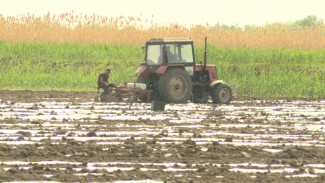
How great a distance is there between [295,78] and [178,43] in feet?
20.4

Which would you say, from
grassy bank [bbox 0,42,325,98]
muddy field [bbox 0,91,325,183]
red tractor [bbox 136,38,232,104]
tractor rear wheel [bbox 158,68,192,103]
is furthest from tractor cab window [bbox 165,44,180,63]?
grassy bank [bbox 0,42,325,98]

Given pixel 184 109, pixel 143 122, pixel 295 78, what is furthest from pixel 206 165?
pixel 295 78

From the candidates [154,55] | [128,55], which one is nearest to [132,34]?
[128,55]

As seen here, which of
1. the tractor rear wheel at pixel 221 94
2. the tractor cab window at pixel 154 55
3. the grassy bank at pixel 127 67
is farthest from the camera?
the grassy bank at pixel 127 67

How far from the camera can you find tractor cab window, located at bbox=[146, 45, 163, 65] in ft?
61.4

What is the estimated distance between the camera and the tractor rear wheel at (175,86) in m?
18.3

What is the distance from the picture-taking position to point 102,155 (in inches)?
349

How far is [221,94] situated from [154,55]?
230 cm

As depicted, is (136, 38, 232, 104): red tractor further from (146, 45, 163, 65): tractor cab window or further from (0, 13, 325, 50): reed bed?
(0, 13, 325, 50): reed bed

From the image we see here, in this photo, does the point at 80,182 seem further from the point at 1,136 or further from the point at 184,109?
the point at 184,109

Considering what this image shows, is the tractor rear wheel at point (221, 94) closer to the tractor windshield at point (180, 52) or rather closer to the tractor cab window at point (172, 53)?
the tractor windshield at point (180, 52)

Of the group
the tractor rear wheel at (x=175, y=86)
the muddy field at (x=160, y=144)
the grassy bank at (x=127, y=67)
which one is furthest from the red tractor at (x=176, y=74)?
the grassy bank at (x=127, y=67)

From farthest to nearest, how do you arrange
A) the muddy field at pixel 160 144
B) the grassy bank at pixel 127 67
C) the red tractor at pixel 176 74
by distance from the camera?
the grassy bank at pixel 127 67 → the red tractor at pixel 176 74 → the muddy field at pixel 160 144

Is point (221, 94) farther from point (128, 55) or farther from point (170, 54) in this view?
point (128, 55)
